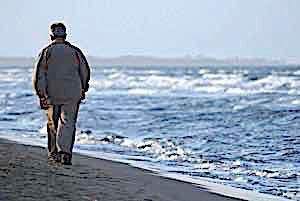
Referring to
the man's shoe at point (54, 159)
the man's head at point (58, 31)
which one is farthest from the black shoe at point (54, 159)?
the man's head at point (58, 31)

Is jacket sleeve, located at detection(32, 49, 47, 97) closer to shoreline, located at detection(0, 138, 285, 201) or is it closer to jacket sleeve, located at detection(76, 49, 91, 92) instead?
jacket sleeve, located at detection(76, 49, 91, 92)

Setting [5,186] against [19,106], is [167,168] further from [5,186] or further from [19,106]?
[19,106]

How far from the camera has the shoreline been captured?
7189mm

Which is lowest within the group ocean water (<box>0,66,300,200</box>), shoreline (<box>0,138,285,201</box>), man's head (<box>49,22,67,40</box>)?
ocean water (<box>0,66,300,200</box>)

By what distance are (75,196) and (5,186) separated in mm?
646

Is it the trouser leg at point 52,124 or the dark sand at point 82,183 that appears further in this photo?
the trouser leg at point 52,124

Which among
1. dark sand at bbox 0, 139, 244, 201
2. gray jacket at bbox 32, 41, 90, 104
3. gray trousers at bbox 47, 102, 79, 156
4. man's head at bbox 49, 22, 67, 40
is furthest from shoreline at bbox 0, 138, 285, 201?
man's head at bbox 49, 22, 67, 40

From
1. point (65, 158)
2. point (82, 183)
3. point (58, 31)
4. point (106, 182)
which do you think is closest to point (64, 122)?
point (65, 158)

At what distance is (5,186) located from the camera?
22.3ft

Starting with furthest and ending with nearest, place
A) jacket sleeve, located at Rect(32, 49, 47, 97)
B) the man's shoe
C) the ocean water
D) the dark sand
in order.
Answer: the ocean water < the man's shoe < jacket sleeve, located at Rect(32, 49, 47, 97) < the dark sand

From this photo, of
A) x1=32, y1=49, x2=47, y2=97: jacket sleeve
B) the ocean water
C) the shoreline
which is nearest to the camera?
the shoreline

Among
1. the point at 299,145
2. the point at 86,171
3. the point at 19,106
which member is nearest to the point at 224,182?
the point at 86,171

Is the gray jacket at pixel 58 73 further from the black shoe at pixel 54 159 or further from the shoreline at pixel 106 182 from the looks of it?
the shoreline at pixel 106 182

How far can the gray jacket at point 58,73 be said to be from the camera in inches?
357
